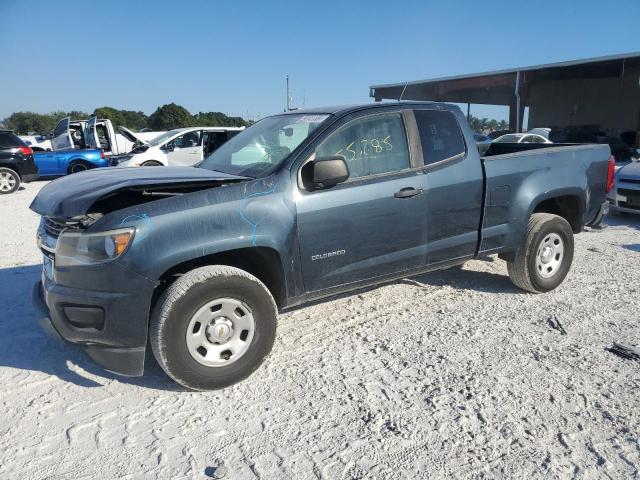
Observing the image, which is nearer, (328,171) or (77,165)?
(328,171)

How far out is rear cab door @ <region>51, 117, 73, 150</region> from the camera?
16609mm

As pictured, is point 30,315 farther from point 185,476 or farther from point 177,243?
point 185,476

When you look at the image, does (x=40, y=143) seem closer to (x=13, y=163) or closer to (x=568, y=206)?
(x=13, y=163)

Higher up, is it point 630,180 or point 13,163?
point 13,163

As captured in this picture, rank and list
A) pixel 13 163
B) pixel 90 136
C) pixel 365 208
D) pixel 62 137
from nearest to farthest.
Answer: pixel 365 208 < pixel 13 163 < pixel 90 136 < pixel 62 137

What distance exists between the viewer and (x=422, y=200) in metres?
3.77

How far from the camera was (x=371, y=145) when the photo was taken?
3.69 meters

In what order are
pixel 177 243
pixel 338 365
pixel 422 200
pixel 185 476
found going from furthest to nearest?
pixel 422 200, pixel 338 365, pixel 177 243, pixel 185 476

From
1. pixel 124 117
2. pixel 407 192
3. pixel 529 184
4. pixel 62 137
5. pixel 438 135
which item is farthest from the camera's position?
pixel 124 117

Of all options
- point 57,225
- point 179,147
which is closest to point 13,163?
point 179,147

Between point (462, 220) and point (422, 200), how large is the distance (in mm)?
499

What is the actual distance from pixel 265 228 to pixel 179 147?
39.5 feet

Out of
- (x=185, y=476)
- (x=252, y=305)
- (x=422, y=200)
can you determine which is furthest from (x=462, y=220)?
(x=185, y=476)

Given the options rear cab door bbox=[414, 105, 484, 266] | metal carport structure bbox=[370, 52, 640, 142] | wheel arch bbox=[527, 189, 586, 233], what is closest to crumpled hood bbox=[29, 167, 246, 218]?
rear cab door bbox=[414, 105, 484, 266]
